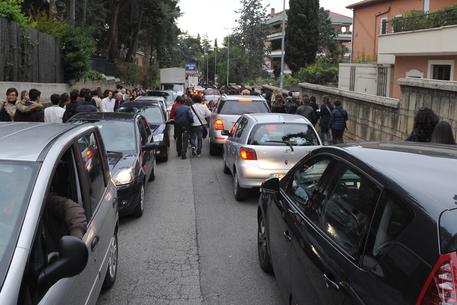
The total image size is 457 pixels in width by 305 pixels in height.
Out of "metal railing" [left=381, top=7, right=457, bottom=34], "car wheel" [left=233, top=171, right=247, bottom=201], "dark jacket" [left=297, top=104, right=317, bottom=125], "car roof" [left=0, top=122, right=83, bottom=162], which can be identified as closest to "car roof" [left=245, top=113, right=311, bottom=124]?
"car wheel" [left=233, top=171, right=247, bottom=201]

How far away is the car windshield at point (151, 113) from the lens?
14.8 m

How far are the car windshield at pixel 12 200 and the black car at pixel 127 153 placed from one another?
4314mm

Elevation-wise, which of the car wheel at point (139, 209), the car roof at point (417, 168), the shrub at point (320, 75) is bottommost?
the car wheel at point (139, 209)

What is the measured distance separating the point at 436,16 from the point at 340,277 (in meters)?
19.3

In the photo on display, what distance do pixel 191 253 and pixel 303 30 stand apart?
131ft

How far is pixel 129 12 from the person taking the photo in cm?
4744

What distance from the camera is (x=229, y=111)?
15.1 meters

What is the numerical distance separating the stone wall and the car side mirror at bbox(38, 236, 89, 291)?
9586 mm

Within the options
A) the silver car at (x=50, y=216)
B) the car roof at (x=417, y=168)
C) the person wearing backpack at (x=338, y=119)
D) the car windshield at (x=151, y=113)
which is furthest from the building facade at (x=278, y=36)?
the car roof at (x=417, y=168)

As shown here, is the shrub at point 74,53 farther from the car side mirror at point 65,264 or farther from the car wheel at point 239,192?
the car side mirror at point 65,264

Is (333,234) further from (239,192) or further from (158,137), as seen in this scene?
(158,137)

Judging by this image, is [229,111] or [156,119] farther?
[229,111]

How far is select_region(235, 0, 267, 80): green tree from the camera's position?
6625 centimetres

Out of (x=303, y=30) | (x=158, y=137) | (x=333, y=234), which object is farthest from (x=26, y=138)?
(x=303, y=30)
